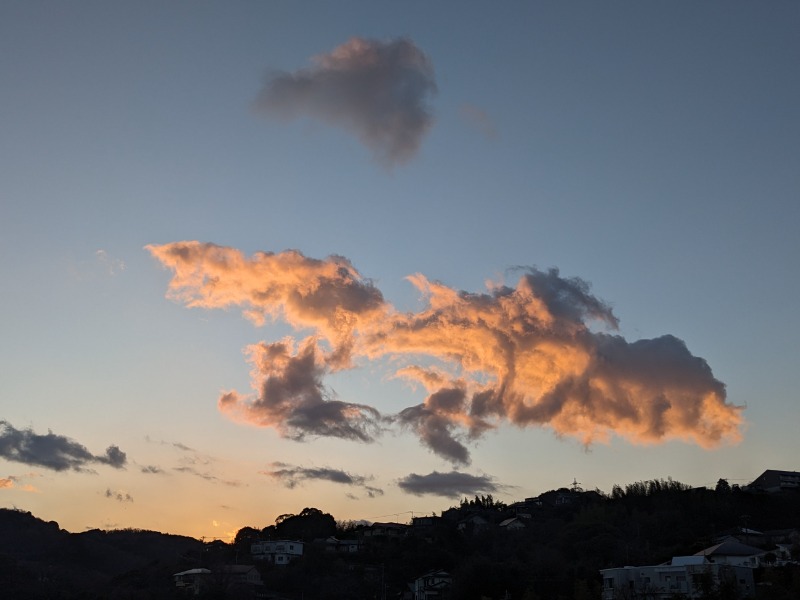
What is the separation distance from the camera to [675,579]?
6369 centimetres

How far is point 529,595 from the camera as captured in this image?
219 ft

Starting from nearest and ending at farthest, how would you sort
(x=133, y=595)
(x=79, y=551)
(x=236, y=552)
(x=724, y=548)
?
1. (x=724, y=548)
2. (x=133, y=595)
3. (x=236, y=552)
4. (x=79, y=551)

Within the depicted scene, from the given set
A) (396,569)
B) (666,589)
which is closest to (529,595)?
(666,589)

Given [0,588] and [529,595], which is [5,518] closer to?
[0,588]

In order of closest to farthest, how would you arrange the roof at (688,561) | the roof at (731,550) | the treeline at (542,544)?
the roof at (688,561)
the roof at (731,550)
the treeline at (542,544)

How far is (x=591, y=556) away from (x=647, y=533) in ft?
39.2

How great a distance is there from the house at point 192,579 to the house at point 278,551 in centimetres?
1277

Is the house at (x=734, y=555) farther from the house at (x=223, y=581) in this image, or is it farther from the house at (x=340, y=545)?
the house at (x=340, y=545)

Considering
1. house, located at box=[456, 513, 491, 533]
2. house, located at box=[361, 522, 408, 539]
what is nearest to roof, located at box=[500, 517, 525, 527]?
house, located at box=[456, 513, 491, 533]

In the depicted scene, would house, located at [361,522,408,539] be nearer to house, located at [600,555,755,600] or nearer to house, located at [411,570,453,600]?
house, located at [411,570,453,600]

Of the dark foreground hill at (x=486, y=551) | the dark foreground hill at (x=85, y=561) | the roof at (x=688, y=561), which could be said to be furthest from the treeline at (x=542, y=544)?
→ the dark foreground hill at (x=85, y=561)

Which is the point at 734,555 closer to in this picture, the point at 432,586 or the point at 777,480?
the point at 432,586

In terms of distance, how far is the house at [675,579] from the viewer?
60969 millimetres

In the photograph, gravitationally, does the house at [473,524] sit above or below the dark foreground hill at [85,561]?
above
